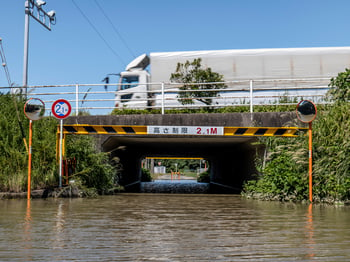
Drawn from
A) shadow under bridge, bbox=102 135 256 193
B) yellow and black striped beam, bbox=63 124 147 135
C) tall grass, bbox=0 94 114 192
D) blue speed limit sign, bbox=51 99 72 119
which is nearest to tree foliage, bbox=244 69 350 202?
shadow under bridge, bbox=102 135 256 193

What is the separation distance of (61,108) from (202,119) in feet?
13.6

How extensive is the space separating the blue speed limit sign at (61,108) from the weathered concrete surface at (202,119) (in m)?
2.11

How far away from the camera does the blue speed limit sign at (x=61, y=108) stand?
1094 centimetres

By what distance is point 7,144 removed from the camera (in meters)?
10.6

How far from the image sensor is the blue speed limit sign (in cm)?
1094

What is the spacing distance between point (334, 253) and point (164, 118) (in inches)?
366

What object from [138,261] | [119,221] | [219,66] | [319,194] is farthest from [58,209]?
[219,66]

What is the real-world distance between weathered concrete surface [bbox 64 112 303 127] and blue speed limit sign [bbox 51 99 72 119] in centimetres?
211

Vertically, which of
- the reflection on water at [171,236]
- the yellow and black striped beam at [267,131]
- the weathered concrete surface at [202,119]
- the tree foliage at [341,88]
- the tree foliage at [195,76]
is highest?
the tree foliage at [195,76]

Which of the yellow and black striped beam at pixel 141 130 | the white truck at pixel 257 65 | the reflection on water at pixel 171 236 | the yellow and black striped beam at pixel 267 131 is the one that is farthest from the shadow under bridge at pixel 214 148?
the reflection on water at pixel 171 236

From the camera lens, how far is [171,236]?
468cm

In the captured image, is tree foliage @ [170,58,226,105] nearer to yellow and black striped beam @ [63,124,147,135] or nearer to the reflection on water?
yellow and black striped beam @ [63,124,147,135]

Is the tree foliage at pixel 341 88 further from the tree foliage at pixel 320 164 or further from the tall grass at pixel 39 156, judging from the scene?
the tall grass at pixel 39 156

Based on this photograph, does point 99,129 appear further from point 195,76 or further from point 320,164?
point 195,76
